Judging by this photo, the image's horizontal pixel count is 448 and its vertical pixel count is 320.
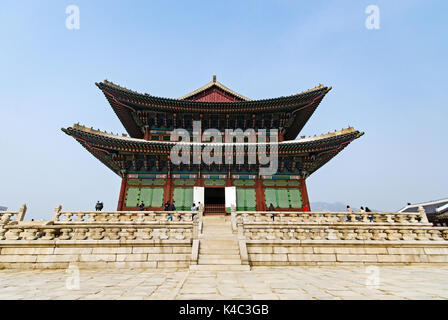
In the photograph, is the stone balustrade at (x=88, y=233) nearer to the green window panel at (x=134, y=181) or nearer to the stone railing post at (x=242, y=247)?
the stone railing post at (x=242, y=247)

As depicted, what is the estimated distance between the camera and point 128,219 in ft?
35.0

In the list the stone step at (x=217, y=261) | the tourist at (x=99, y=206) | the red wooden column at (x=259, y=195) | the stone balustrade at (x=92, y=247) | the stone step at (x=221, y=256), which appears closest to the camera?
the stone step at (x=217, y=261)

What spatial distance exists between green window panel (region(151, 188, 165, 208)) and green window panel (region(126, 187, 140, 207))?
3.88 feet

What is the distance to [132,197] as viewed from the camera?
15.1m

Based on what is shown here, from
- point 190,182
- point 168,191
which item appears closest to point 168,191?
point 168,191

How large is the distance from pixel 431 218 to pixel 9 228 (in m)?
36.0

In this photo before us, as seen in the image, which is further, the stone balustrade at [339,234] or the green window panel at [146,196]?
the green window panel at [146,196]

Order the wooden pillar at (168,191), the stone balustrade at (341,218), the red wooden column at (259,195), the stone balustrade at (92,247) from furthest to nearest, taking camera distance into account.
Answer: the red wooden column at (259,195) → the wooden pillar at (168,191) → the stone balustrade at (341,218) → the stone balustrade at (92,247)

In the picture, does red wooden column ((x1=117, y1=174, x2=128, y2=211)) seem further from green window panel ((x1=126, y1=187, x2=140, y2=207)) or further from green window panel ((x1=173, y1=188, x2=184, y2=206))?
green window panel ((x1=173, y1=188, x2=184, y2=206))

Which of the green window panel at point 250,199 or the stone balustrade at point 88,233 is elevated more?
the green window panel at point 250,199

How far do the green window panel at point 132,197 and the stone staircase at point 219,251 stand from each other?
7389 millimetres

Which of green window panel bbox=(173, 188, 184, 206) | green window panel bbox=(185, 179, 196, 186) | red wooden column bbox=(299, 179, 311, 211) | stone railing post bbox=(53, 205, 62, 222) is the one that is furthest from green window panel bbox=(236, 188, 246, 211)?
stone railing post bbox=(53, 205, 62, 222)

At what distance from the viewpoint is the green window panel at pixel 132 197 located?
14.9 metres

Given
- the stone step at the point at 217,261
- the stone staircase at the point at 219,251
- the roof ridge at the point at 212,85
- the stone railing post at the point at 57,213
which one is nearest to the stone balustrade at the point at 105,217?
the stone railing post at the point at 57,213
